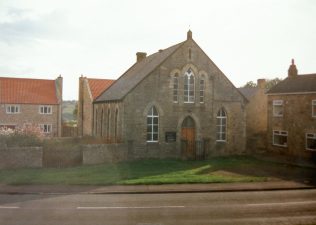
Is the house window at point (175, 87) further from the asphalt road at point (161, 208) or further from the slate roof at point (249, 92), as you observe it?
the slate roof at point (249, 92)

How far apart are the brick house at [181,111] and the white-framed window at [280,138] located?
480 centimetres

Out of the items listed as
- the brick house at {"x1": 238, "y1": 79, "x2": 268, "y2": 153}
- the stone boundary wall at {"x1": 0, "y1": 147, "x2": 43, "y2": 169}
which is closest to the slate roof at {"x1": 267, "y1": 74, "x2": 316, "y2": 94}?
the brick house at {"x1": 238, "y1": 79, "x2": 268, "y2": 153}

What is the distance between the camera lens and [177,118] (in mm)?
31234

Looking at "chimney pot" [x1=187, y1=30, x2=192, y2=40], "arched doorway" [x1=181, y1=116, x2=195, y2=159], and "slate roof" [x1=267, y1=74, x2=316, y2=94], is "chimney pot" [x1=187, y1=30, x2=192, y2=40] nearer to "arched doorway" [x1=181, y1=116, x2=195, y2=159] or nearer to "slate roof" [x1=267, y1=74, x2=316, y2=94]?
"arched doorway" [x1=181, y1=116, x2=195, y2=159]

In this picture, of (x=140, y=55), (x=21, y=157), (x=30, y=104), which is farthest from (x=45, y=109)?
(x=21, y=157)

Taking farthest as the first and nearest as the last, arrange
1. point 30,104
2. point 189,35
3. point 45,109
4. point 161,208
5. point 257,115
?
1. point 45,109
2. point 30,104
3. point 257,115
4. point 189,35
5. point 161,208

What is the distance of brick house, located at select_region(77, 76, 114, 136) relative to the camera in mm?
43844

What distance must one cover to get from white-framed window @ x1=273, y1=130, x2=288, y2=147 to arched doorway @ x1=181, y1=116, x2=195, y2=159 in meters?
9.79

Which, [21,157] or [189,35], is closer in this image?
[21,157]

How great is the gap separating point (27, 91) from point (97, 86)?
1308 cm

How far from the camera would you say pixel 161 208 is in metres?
15.5

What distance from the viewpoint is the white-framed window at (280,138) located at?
3584cm

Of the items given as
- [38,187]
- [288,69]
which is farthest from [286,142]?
[38,187]

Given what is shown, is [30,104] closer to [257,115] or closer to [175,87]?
[175,87]
